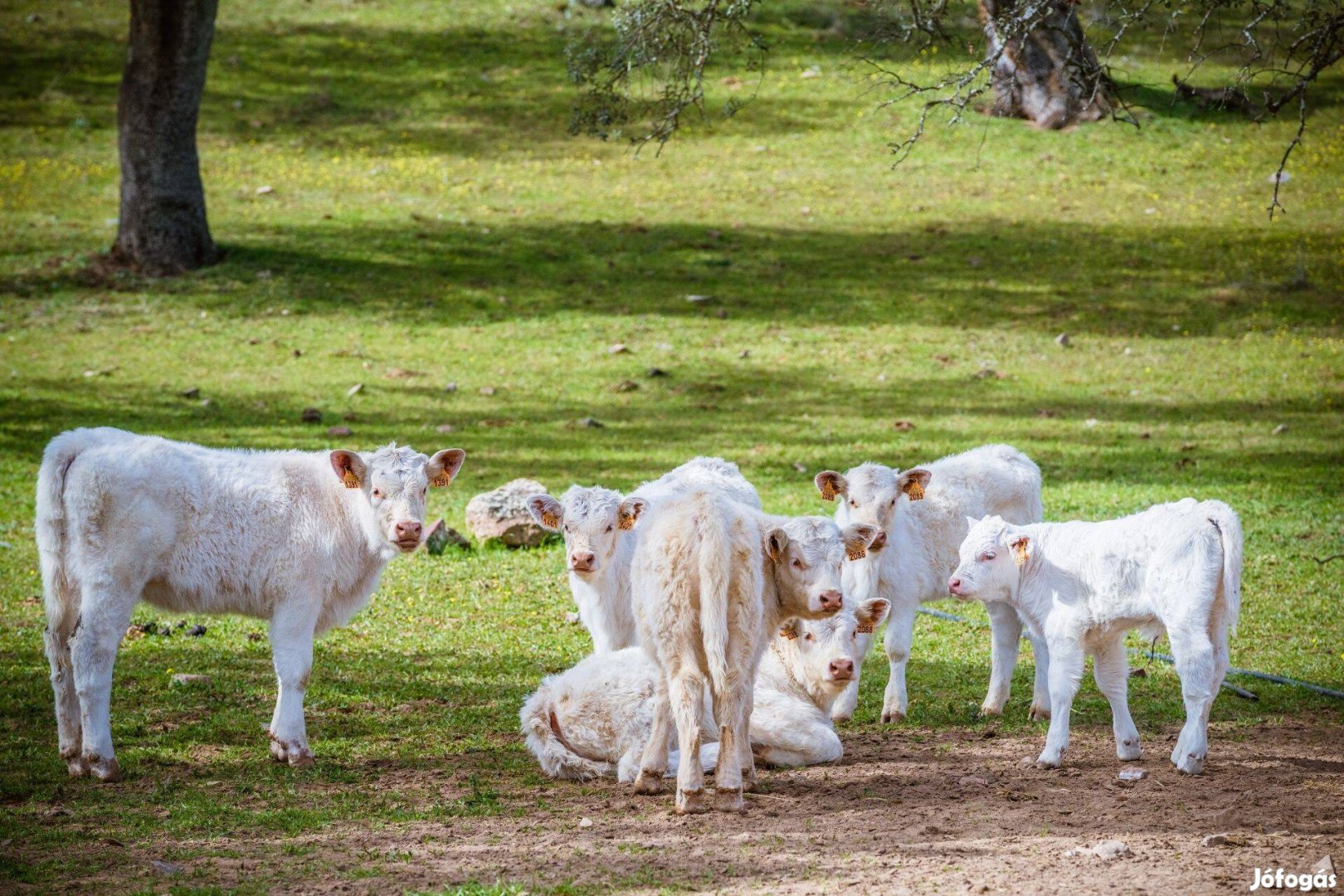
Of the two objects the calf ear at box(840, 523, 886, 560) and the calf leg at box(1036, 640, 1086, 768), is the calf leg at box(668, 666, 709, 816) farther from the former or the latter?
the calf leg at box(1036, 640, 1086, 768)

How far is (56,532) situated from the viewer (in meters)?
9.38

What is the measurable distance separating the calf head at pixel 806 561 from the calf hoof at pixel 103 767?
4571 millimetres

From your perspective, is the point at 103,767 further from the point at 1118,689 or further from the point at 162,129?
the point at 162,129

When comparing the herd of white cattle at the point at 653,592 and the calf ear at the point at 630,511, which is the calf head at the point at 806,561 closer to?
the herd of white cattle at the point at 653,592

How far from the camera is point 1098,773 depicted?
8.84m

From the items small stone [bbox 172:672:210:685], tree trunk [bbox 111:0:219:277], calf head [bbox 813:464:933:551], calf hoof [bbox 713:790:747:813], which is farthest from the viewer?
tree trunk [bbox 111:0:219:277]

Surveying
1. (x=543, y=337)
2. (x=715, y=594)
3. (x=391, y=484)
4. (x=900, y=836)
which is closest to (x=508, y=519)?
(x=391, y=484)

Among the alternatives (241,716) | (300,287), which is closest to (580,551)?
(241,716)

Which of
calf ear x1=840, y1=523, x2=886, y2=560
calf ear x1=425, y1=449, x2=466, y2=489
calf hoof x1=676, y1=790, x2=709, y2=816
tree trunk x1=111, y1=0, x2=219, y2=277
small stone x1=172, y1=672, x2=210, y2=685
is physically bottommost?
small stone x1=172, y1=672, x2=210, y2=685

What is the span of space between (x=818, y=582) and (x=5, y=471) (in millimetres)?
14676

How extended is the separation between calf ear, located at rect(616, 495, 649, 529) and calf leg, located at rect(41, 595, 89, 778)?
148 inches

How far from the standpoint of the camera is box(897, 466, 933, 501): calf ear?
1101 cm

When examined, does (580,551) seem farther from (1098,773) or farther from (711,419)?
(711,419)

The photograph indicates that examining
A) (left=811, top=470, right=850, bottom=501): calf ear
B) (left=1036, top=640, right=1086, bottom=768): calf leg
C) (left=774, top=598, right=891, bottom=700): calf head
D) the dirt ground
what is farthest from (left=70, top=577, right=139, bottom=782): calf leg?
(left=1036, top=640, right=1086, bottom=768): calf leg
